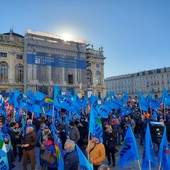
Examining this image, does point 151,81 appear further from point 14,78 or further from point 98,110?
point 98,110

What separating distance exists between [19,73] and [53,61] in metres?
7.56

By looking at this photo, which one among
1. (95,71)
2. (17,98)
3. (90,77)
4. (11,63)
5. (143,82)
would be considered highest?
(11,63)

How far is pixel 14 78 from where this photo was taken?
1964 inches

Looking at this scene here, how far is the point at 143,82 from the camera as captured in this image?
93.3 metres

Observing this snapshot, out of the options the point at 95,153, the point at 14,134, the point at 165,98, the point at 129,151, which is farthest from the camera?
the point at 165,98

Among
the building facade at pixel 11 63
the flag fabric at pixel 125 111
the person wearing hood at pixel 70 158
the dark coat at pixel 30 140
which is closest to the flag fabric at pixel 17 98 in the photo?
the dark coat at pixel 30 140

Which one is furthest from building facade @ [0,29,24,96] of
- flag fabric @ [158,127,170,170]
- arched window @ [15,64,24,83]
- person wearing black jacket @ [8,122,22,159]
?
flag fabric @ [158,127,170,170]

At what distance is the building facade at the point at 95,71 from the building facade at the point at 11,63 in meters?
18.0

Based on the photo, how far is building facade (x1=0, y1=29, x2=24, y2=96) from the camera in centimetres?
4866

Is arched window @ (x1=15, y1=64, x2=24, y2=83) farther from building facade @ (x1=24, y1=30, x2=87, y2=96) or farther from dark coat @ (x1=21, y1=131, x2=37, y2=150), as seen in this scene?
dark coat @ (x1=21, y1=131, x2=37, y2=150)

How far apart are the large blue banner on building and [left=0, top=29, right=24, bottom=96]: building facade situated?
4.15 meters

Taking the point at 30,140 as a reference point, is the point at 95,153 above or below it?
below

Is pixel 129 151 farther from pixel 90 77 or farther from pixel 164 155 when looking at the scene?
pixel 90 77

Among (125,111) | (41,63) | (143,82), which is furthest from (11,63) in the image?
(143,82)
